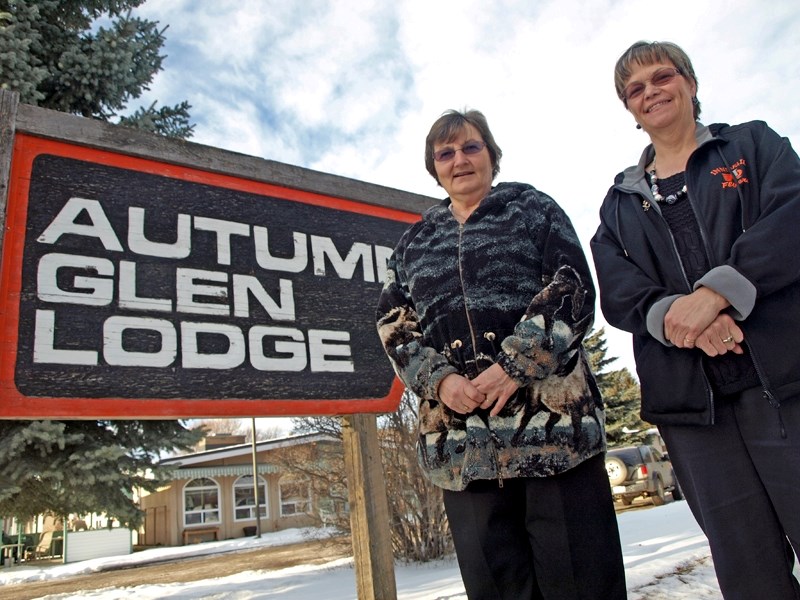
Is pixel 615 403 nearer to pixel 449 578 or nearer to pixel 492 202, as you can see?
pixel 449 578

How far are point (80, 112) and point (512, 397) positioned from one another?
567 cm

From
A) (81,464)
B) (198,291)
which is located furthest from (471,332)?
(81,464)

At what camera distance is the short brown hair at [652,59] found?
195 cm

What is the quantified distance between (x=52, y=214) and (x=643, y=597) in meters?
3.52

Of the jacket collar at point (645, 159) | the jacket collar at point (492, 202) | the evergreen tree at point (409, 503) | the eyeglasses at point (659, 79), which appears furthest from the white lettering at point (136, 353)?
the evergreen tree at point (409, 503)

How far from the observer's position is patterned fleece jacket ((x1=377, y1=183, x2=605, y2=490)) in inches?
68.1

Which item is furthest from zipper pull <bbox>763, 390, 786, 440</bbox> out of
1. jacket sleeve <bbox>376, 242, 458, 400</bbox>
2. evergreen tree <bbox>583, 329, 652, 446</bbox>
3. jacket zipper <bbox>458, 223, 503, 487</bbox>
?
evergreen tree <bbox>583, 329, 652, 446</bbox>

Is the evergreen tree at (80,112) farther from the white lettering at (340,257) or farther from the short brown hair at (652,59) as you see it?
the short brown hair at (652,59)

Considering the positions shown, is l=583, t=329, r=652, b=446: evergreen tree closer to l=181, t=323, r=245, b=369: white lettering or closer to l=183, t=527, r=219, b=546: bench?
l=183, t=527, r=219, b=546: bench

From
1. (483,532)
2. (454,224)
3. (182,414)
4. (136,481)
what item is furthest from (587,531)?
(136,481)

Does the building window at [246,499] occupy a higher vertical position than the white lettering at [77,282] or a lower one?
lower

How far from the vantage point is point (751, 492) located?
1568mm

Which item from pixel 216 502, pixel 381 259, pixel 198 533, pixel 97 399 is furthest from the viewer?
pixel 216 502

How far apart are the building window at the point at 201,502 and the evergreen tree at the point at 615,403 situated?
16596 millimetres
